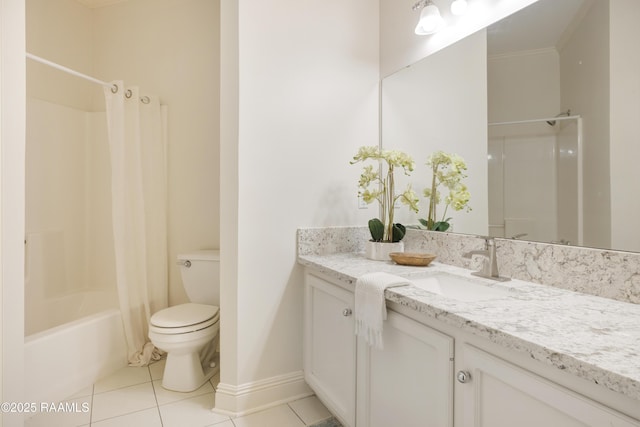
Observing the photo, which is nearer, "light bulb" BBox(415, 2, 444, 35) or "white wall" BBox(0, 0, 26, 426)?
"white wall" BBox(0, 0, 26, 426)

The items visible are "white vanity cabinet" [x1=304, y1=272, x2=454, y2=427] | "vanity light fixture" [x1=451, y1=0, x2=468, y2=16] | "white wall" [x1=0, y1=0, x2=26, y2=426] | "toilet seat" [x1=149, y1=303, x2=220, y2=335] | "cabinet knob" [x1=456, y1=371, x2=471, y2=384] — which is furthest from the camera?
"toilet seat" [x1=149, y1=303, x2=220, y2=335]

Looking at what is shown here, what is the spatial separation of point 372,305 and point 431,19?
1.38 metres

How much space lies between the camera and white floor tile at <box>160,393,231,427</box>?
1.65m

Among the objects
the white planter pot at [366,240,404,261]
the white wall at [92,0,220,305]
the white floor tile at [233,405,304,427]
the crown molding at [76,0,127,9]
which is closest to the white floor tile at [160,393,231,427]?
the white floor tile at [233,405,304,427]

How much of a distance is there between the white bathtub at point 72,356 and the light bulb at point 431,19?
2.58 metres

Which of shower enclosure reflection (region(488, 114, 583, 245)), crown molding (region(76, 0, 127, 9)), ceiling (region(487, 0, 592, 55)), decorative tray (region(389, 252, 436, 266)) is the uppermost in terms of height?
crown molding (region(76, 0, 127, 9))

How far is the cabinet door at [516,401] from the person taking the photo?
0.63 meters

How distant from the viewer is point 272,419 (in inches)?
66.8

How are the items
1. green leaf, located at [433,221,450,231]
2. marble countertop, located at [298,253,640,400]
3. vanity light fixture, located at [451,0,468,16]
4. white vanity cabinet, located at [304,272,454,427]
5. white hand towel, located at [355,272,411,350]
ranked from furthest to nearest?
green leaf, located at [433,221,450,231]
vanity light fixture, located at [451,0,468,16]
white hand towel, located at [355,272,411,350]
white vanity cabinet, located at [304,272,454,427]
marble countertop, located at [298,253,640,400]

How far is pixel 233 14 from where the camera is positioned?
172cm

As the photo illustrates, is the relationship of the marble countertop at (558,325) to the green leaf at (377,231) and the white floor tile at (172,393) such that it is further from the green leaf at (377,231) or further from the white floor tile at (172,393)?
the white floor tile at (172,393)

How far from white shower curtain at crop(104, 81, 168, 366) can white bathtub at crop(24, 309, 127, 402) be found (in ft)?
0.30

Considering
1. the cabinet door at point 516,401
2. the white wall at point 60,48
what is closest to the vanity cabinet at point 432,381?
the cabinet door at point 516,401

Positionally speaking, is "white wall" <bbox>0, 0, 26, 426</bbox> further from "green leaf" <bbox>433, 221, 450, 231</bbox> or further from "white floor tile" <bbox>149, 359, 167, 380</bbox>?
"green leaf" <bbox>433, 221, 450, 231</bbox>
